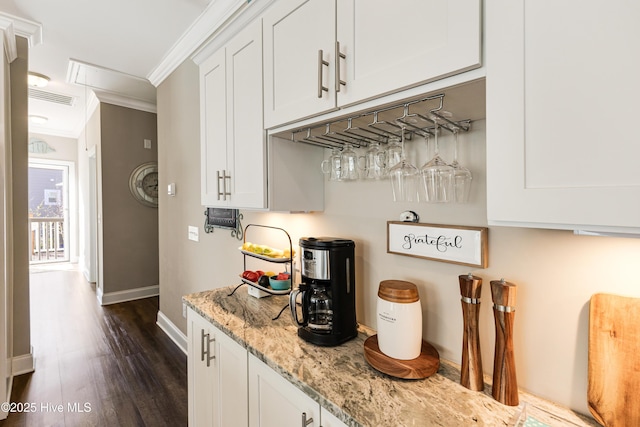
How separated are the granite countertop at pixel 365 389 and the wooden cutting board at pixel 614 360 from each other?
78 mm

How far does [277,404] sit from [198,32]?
264cm

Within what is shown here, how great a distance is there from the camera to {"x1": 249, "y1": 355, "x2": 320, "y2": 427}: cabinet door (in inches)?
38.0

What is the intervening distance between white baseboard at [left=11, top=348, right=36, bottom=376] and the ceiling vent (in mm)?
3191

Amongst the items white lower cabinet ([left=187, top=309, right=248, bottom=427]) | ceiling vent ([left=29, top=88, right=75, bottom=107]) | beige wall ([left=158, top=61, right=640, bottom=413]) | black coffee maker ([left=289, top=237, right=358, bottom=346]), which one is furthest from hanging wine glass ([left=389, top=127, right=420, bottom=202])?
ceiling vent ([left=29, top=88, right=75, bottom=107])

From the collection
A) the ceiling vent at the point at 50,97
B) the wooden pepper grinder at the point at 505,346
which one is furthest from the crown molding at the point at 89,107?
the wooden pepper grinder at the point at 505,346

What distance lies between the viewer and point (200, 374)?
155cm

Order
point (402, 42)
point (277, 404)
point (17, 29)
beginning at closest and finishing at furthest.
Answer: point (402, 42)
point (277, 404)
point (17, 29)

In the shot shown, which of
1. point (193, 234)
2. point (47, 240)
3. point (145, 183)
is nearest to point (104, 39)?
point (193, 234)

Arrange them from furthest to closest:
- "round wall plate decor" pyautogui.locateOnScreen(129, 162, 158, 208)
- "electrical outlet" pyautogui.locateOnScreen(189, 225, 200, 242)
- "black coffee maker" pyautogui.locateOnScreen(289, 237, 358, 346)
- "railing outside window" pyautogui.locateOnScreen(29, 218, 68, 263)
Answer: "railing outside window" pyautogui.locateOnScreen(29, 218, 68, 263) < "round wall plate decor" pyautogui.locateOnScreen(129, 162, 158, 208) < "electrical outlet" pyautogui.locateOnScreen(189, 225, 200, 242) < "black coffee maker" pyautogui.locateOnScreen(289, 237, 358, 346)

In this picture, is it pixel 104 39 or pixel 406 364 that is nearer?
pixel 406 364

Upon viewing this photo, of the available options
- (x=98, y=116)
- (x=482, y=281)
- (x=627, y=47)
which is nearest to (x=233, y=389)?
(x=482, y=281)

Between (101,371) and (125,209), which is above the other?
(125,209)

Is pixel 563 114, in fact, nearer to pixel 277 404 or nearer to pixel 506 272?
pixel 506 272

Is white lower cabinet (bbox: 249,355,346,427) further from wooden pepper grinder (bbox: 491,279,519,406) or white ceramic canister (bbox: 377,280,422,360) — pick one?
wooden pepper grinder (bbox: 491,279,519,406)
